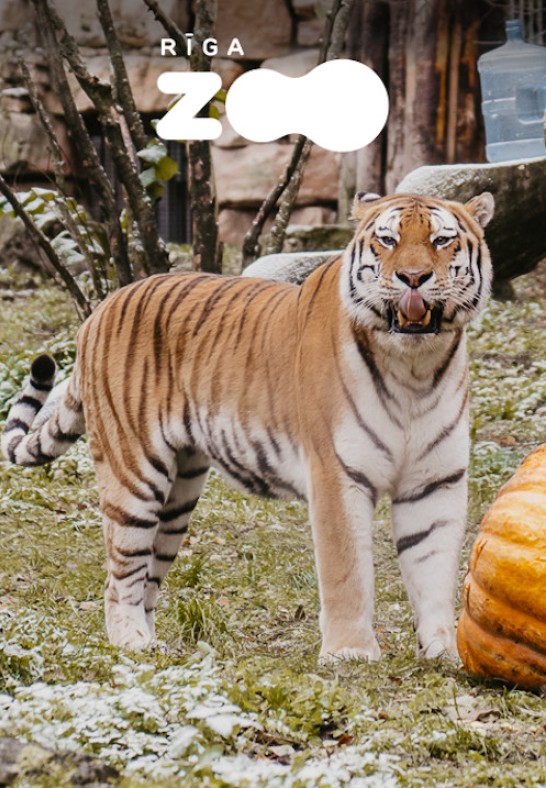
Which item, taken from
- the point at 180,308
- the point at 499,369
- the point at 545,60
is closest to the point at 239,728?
the point at 180,308

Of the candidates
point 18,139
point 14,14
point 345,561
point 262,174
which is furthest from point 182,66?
point 345,561

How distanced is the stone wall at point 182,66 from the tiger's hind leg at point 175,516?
844 cm

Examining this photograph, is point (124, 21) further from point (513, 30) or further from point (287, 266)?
point (287, 266)

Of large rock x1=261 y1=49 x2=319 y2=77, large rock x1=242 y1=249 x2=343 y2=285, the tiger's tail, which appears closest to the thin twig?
large rock x1=242 y1=249 x2=343 y2=285

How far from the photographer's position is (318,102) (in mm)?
7258

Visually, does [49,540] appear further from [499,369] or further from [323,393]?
[499,369]

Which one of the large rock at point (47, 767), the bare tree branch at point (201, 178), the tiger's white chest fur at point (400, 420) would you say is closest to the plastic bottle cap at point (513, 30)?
the bare tree branch at point (201, 178)

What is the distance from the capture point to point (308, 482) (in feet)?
12.0

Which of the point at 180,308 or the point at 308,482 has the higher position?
the point at 180,308

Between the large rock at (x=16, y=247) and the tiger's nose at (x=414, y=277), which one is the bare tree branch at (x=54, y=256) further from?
the tiger's nose at (x=414, y=277)

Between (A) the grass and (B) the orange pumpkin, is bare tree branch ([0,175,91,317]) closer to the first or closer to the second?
(A) the grass

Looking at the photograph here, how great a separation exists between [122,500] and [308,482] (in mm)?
841

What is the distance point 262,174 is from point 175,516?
881cm

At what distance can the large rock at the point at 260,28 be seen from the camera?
12359mm
